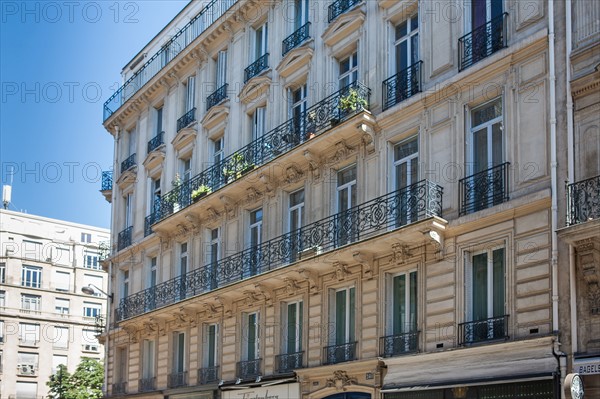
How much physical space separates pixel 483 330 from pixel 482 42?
19.0ft

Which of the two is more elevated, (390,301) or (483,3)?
(483,3)

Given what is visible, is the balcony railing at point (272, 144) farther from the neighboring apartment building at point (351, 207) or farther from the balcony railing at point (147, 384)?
the balcony railing at point (147, 384)

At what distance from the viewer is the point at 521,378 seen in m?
16.0

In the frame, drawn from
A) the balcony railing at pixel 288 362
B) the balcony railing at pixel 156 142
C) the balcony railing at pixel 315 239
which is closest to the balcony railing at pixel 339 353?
the balcony railing at pixel 288 362

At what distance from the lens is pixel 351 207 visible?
21.8 meters

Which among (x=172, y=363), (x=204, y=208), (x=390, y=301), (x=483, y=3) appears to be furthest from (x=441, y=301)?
(x=172, y=363)

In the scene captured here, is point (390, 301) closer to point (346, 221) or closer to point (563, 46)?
point (346, 221)

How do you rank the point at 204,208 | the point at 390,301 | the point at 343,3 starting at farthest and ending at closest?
the point at 204,208, the point at 343,3, the point at 390,301

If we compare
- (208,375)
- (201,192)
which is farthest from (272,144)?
(208,375)

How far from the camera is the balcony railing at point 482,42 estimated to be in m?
18.3

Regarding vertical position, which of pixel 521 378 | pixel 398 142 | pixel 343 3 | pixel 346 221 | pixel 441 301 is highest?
pixel 343 3

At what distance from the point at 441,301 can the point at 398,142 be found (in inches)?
158

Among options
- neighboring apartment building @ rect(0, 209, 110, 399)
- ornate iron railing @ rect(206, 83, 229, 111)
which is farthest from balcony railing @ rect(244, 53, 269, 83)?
neighboring apartment building @ rect(0, 209, 110, 399)

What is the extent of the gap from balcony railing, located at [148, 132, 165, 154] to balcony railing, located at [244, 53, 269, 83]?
244 inches
